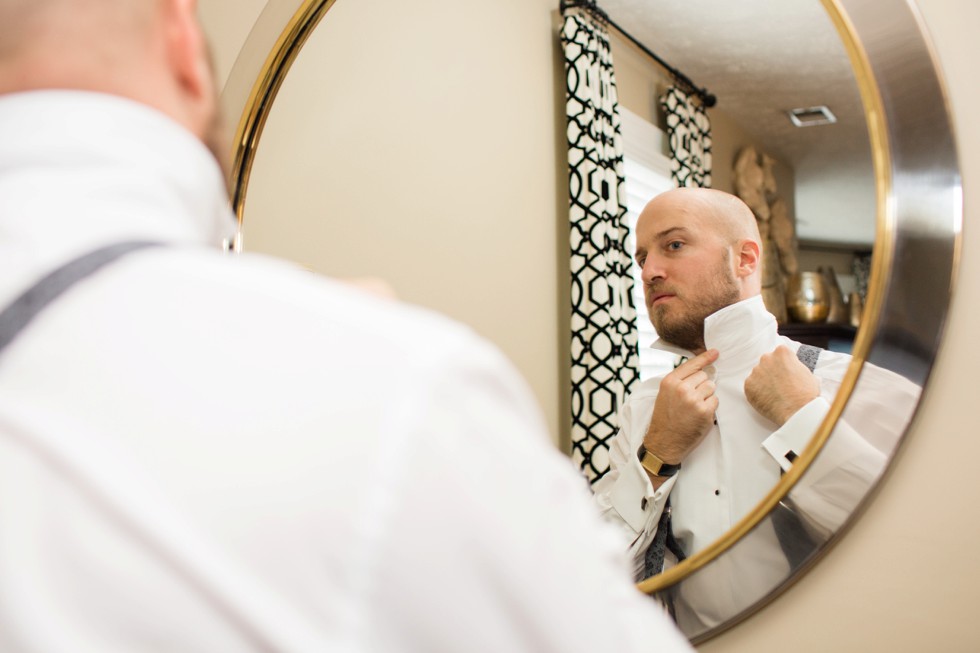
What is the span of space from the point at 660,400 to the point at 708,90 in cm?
39

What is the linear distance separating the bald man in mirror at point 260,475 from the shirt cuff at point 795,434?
489 mm

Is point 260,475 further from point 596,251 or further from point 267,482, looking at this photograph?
point 596,251

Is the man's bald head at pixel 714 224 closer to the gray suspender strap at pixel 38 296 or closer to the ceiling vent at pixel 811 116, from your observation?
the ceiling vent at pixel 811 116

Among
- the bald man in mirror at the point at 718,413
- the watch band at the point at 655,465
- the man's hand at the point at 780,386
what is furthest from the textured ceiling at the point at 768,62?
the watch band at the point at 655,465

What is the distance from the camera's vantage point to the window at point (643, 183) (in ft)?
2.86

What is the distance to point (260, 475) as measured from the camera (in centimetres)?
29

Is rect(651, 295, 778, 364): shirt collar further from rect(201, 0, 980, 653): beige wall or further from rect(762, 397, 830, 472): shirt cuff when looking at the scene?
rect(201, 0, 980, 653): beige wall

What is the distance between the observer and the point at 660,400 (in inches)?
33.6

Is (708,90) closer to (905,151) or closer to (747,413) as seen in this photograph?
(905,151)

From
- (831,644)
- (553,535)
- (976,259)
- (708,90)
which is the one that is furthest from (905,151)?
(553,535)

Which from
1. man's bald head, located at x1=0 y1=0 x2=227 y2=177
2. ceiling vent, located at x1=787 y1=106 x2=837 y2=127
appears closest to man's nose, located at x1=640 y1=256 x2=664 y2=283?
ceiling vent, located at x1=787 y1=106 x2=837 y2=127

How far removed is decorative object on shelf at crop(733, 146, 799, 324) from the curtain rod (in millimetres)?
95

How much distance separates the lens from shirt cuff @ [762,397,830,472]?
76 cm

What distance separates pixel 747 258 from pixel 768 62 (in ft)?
0.77
